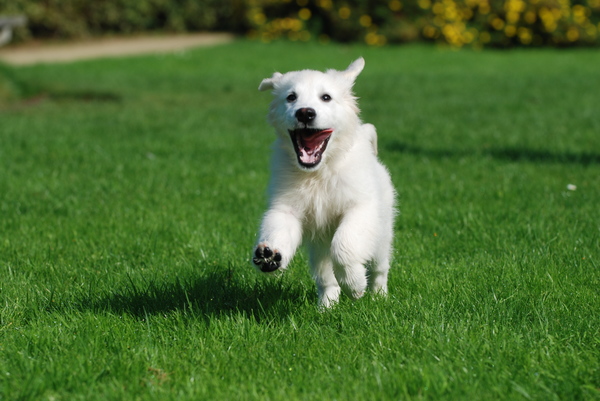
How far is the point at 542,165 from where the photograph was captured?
7.52 meters

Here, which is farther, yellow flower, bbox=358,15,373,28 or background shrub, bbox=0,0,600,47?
yellow flower, bbox=358,15,373,28

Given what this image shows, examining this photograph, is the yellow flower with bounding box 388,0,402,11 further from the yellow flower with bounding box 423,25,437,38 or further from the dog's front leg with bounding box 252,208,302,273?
the dog's front leg with bounding box 252,208,302,273

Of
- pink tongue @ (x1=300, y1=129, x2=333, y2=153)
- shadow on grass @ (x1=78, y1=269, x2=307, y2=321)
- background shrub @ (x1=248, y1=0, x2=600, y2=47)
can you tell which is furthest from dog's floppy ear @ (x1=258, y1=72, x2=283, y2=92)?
background shrub @ (x1=248, y1=0, x2=600, y2=47)

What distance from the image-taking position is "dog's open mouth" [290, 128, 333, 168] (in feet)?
12.6

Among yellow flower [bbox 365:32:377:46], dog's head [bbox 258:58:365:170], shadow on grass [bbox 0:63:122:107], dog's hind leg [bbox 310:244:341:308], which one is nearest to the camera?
dog's head [bbox 258:58:365:170]

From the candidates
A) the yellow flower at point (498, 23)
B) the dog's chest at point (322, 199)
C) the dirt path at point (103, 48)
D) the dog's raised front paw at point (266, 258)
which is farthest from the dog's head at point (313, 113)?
the yellow flower at point (498, 23)

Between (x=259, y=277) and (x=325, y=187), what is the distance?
87 cm

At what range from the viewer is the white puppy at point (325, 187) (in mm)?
3711

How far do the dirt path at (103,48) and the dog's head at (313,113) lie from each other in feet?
51.7

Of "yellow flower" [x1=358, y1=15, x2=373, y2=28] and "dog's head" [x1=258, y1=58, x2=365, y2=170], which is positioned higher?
"dog's head" [x1=258, y1=58, x2=365, y2=170]

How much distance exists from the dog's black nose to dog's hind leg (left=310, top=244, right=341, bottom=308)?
72cm

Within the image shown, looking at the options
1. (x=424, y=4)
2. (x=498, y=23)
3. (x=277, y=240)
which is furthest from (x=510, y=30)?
(x=277, y=240)

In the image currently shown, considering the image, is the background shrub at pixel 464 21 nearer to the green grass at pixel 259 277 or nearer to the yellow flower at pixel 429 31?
A: the yellow flower at pixel 429 31

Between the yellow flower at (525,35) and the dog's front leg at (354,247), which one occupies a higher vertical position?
the dog's front leg at (354,247)
